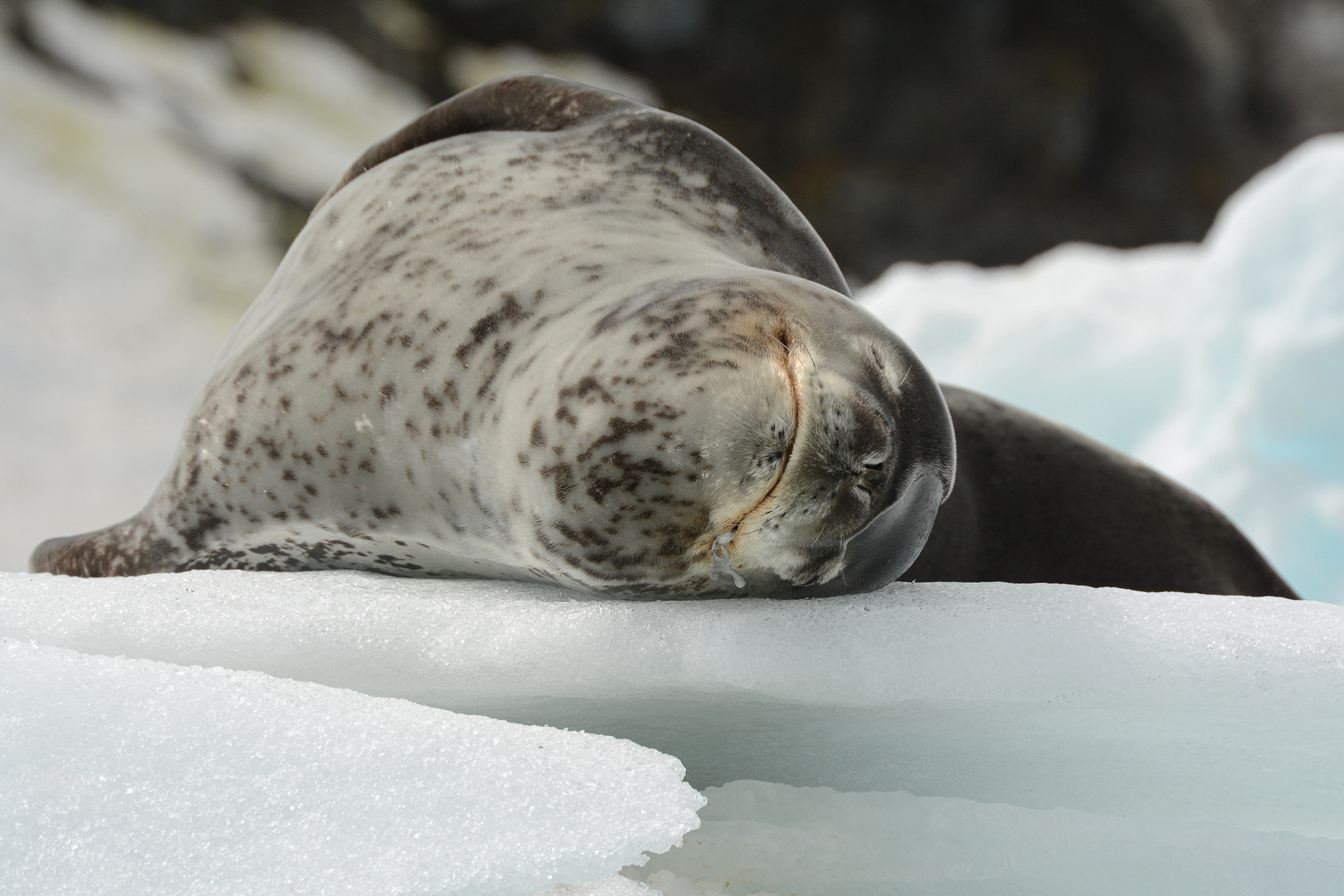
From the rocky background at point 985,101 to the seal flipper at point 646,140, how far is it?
275 inches

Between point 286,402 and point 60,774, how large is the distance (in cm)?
59

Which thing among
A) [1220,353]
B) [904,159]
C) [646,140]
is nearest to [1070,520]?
[646,140]

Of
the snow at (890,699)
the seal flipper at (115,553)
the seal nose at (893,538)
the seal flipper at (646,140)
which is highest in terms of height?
the seal flipper at (646,140)

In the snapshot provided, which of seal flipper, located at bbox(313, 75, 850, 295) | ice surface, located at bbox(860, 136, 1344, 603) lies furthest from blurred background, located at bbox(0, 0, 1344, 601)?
seal flipper, located at bbox(313, 75, 850, 295)

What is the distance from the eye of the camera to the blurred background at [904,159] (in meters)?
3.05

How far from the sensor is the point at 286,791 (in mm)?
704

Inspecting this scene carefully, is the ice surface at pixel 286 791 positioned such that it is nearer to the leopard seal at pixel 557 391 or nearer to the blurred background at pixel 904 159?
the leopard seal at pixel 557 391

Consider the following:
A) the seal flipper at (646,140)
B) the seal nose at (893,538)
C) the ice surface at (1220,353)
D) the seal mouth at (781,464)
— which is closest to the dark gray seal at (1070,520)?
the seal flipper at (646,140)

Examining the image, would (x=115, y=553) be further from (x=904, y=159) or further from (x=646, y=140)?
(x=904, y=159)

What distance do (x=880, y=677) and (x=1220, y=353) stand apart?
2530 mm

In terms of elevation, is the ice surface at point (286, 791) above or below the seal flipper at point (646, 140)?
below

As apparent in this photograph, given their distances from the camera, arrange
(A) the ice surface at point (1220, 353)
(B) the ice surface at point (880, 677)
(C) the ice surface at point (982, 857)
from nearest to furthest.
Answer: (C) the ice surface at point (982, 857) → (B) the ice surface at point (880, 677) → (A) the ice surface at point (1220, 353)

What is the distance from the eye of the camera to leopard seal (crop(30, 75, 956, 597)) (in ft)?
2.79

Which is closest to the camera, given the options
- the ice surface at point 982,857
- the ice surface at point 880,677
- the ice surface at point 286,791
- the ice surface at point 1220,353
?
the ice surface at point 286,791
